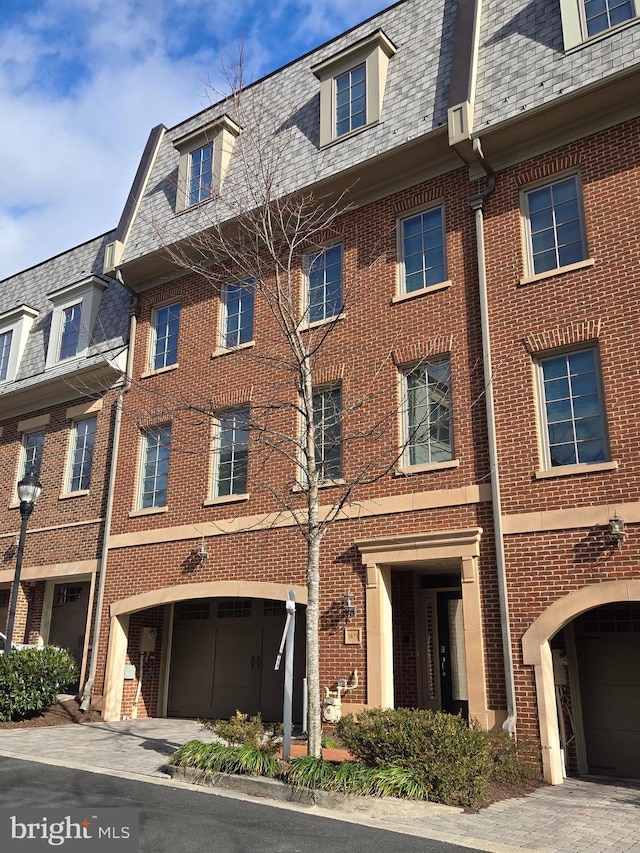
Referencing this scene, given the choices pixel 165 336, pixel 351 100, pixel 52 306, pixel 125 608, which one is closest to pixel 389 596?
pixel 125 608

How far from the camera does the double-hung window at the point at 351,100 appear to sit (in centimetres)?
1471

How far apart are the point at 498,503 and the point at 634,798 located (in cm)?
408

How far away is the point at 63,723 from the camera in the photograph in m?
14.8

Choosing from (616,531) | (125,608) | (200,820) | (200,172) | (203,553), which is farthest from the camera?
(200,172)

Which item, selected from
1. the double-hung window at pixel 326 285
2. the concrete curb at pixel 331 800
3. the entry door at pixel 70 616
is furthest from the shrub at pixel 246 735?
the entry door at pixel 70 616

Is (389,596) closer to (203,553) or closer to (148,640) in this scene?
(203,553)

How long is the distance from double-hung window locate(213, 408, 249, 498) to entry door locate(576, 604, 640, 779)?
21.8 feet

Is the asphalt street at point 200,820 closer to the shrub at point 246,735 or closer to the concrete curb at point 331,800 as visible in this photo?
the concrete curb at point 331,800

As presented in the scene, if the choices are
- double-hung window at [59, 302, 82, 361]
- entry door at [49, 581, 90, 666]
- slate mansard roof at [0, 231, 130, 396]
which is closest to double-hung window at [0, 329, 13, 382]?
slate mansard roof at [0, 231, 130, 396]

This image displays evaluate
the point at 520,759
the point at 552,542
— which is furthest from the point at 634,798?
the point at 552,542

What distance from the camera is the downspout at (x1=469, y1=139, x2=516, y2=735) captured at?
1052 centimetres

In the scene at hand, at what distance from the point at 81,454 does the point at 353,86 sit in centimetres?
1018

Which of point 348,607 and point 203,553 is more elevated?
point 203,553

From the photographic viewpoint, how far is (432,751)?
8195 mm
